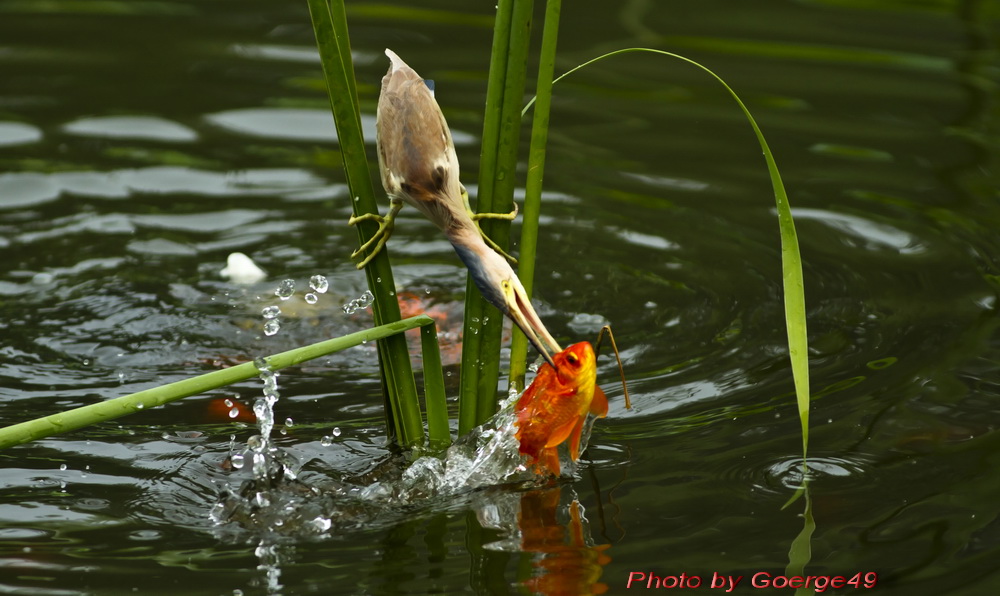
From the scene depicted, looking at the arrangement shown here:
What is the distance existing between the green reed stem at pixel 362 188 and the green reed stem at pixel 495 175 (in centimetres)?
12

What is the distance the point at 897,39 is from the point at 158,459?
4.59m

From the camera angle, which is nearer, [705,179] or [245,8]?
[705,179]

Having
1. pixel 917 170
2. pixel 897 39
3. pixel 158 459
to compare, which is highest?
pixel 897 39

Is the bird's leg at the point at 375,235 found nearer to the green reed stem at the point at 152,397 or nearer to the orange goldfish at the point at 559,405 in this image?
the green reed stem at the point at 152,397

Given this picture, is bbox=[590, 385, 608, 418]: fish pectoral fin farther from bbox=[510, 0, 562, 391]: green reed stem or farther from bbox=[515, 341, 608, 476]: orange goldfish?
bbox=[510, 0, 562, 391]: green reed stem

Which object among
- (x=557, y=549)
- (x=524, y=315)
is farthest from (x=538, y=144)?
(x=557, y=549)

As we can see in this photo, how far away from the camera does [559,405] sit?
2.14 metres

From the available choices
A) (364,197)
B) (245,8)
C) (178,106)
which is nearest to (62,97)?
(178,106)

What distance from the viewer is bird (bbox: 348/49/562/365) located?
204 cm

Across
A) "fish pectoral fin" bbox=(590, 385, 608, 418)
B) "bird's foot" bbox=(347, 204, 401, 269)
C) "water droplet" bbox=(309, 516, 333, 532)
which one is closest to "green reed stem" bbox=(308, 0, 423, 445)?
"bird's foot" bbox=(347, 204, 401, 269)

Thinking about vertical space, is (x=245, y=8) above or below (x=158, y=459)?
above

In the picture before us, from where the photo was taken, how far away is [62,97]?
5246 mm

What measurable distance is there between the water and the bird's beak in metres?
0.39

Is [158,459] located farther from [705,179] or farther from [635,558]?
[705,179]
